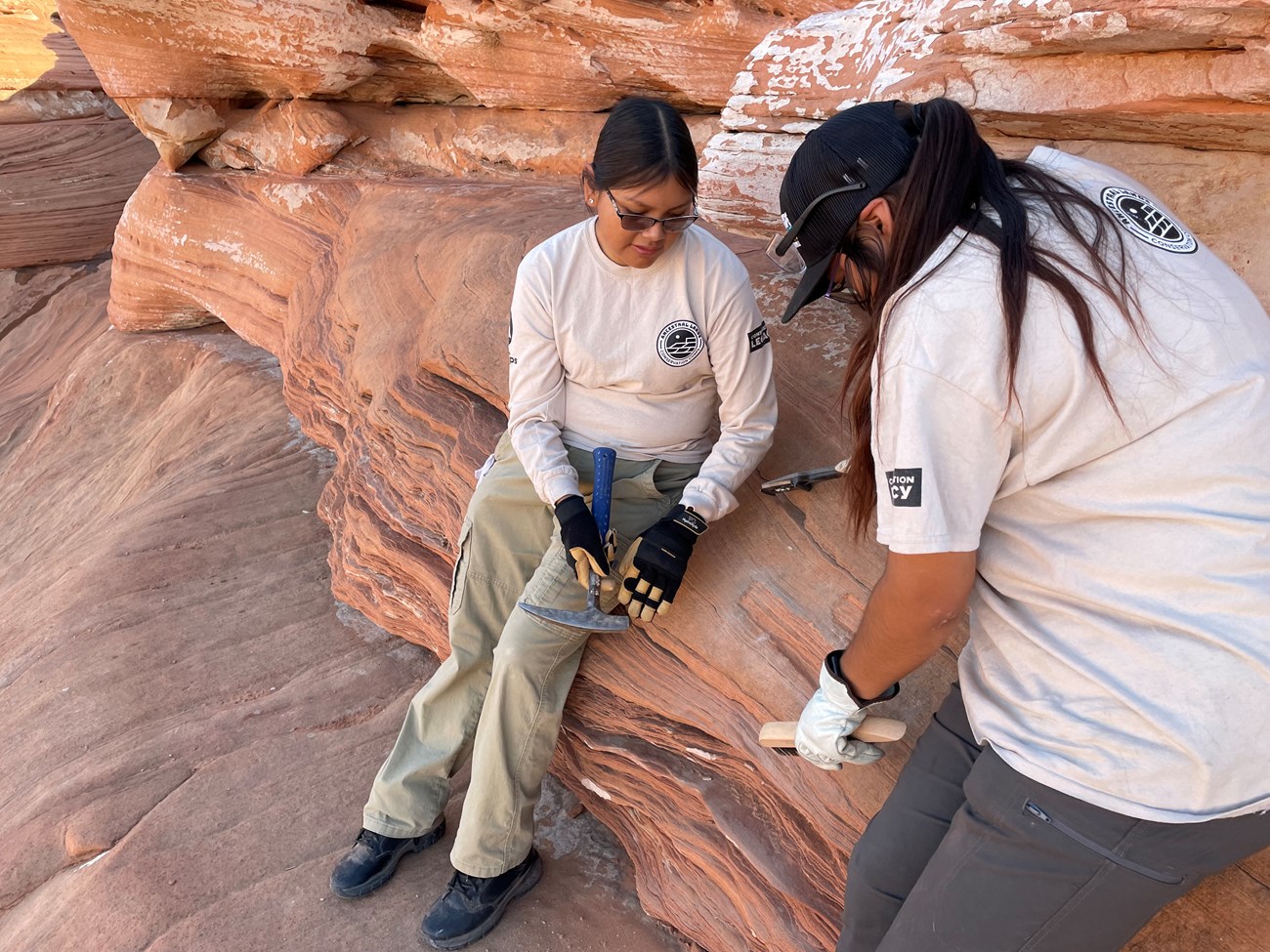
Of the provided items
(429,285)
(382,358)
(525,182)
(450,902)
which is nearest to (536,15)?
(525,182)

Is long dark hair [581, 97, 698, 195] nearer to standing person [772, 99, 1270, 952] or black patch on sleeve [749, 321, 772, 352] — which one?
black patch on sleeve [749, 321, 772, 352]

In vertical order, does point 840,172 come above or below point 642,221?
above

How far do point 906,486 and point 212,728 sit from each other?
3308mm

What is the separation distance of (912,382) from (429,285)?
3.38 metres

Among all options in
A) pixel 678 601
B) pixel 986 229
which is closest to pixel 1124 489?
pixel 986 229

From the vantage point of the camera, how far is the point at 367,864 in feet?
9.46

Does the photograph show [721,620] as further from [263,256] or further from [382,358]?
[263,256]

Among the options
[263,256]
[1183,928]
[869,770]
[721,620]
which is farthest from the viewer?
[263,256]

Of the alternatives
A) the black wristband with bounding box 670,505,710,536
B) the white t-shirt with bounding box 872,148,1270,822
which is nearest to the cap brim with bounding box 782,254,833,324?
the white t-shirt with bounding box 872,148,1270,822

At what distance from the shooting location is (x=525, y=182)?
569cm

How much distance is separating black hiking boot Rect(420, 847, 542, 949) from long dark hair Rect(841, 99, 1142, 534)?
1.90m

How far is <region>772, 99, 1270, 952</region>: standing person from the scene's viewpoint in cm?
138

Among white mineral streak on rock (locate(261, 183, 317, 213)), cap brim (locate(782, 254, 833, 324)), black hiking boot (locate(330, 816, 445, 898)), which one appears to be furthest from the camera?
white mineral streak on rock (locate(261, 183, 317, 213))

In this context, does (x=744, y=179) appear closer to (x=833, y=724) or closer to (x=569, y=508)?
(x=569, y=508)
